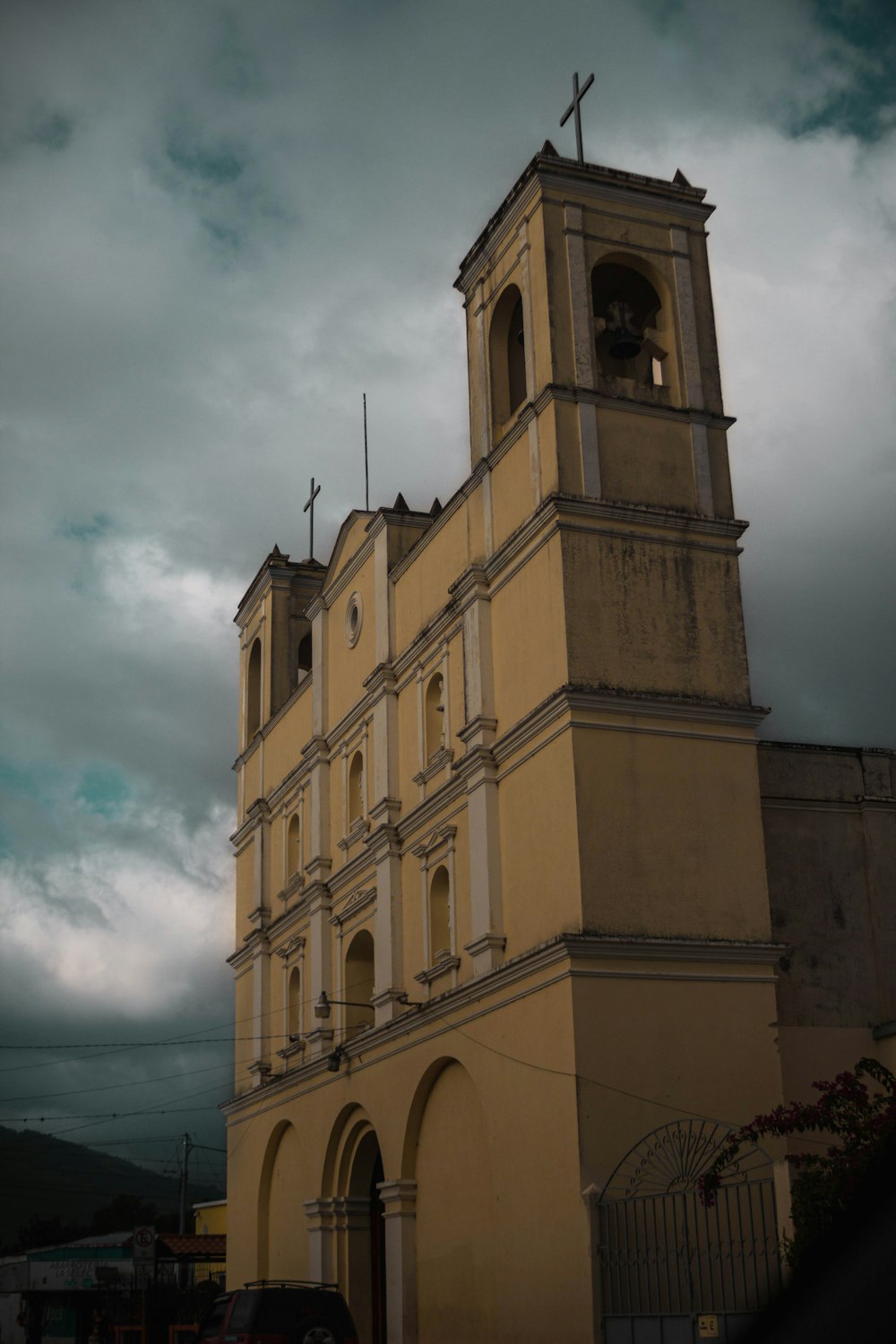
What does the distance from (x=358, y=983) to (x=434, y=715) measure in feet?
18.5

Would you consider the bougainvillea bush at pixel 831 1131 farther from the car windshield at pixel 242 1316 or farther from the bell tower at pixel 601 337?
the bell tower at pixel 601 337

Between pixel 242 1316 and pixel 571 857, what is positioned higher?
pixel 571 857

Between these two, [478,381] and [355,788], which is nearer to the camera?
[478,381]

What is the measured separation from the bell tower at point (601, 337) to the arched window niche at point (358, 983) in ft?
29.6

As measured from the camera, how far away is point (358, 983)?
27344 mm

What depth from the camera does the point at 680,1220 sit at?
1723 centimetres

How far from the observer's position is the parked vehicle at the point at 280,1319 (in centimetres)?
1784

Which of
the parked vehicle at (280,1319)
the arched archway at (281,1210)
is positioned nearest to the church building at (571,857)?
the arched archway at (281,1210)

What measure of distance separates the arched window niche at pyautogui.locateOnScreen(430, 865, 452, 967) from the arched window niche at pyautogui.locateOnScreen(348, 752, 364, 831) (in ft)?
13.7

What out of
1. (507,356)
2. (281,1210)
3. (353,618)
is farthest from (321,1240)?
(507,356)

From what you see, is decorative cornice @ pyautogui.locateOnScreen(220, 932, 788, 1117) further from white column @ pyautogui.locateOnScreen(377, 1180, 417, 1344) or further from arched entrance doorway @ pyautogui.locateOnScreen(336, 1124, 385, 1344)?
arched entrance doorway @ pyautogui.locateOnScreen(336, 1124, 385, 1344)

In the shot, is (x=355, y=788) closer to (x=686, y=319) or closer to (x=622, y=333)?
(x=622, y=333)

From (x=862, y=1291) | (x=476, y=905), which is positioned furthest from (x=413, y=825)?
(x=862, y=1291)

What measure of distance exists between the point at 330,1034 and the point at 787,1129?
13980 millimetres
